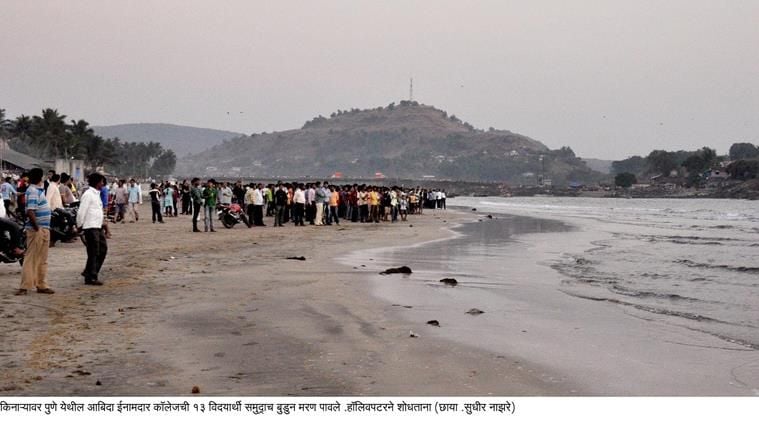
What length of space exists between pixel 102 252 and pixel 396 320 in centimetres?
497

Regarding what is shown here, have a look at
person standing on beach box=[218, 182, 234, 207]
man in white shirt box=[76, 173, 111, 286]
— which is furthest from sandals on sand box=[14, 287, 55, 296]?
person standing on beach box=[218, 182, 234, 207]

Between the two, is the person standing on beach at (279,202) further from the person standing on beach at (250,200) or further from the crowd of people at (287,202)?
the person standing on beach at (250,200)

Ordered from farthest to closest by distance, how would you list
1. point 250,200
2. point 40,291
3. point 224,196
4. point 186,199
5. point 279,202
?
point 186,199, point 224,196, point 279,202, point 250,200, point 40,291

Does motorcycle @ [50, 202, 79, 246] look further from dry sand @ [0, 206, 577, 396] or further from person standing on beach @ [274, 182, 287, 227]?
person standing on beach @ [274, 182, 287, 227]

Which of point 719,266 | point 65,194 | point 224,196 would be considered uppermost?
point 65,194

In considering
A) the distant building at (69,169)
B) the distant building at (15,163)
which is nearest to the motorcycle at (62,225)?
the distant building at (69,169)

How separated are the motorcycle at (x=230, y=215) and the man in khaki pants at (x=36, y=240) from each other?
17.4m

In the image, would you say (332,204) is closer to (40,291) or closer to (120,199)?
(120,199)

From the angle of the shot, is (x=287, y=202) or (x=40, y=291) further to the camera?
(x=287, y=202)

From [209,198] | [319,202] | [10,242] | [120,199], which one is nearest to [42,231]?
[10,242]

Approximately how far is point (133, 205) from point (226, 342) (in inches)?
1030

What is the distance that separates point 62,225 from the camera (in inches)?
747

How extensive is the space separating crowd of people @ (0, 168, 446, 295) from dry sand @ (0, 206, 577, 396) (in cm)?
62

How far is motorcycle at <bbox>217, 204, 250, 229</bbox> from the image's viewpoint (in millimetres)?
29203
